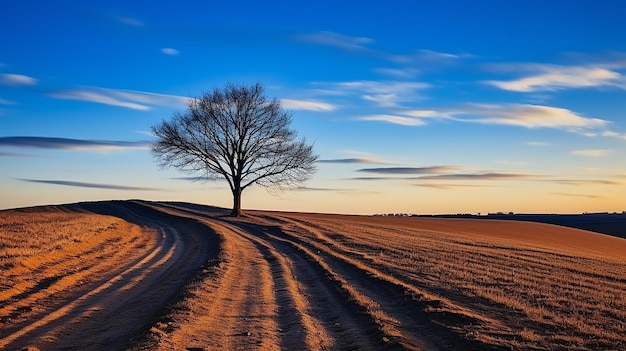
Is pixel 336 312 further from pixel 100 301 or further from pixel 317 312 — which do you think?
pixel 100 301

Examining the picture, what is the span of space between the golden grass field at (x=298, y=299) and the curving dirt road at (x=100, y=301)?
0.04 m

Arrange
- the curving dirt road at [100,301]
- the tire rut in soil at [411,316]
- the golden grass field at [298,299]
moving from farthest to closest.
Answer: the curving dirt road at [100,301] → the golden grass field at [298,299] → the tire rut in soil at [411,316]

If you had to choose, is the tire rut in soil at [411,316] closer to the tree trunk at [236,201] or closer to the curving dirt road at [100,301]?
the curving dirt road at [100,301]

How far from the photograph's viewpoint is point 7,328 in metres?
11.5

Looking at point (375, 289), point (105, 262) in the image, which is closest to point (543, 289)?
point (375, 289)

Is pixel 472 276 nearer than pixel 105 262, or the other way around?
pixel 472 276

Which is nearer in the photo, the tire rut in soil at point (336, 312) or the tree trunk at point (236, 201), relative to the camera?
the tire rut in soil at point (336, 312)

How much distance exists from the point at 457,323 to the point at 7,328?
27.1 feet

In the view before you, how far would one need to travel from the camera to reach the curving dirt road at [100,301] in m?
10.7

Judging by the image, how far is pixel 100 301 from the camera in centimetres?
1446

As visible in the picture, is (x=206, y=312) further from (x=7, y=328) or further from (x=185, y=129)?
(x=185, y=129)

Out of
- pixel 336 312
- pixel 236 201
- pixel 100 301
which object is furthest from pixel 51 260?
pixel 236 201

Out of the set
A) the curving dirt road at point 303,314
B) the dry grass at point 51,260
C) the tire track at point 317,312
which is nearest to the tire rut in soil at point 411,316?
the curving dirt road at point 303,314

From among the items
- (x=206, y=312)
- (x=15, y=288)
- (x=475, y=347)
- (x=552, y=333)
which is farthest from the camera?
(x=15, y=288)
